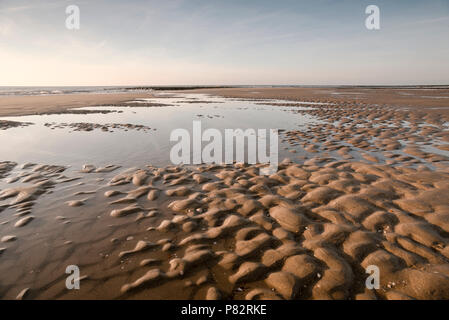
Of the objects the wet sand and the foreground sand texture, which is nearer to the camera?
the foreground sand texture

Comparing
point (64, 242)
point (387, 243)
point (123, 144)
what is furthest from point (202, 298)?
point (123, 144)

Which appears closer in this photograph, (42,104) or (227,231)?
(227,231)

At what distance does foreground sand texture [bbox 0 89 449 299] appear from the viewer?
3.33 m

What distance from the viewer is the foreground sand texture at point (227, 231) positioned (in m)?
3.33

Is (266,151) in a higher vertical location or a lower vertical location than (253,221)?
higher

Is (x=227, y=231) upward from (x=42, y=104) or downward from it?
downward

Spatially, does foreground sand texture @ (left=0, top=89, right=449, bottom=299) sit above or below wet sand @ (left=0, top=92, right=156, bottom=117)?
below

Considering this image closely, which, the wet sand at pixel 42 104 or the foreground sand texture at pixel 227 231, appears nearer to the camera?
the foreground sand texture at pixel 227 231

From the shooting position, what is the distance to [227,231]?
15.3 ft

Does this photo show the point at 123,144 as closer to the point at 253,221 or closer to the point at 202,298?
the point at 253,221

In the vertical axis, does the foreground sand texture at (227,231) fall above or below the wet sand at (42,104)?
below
